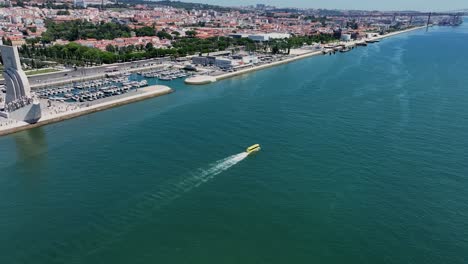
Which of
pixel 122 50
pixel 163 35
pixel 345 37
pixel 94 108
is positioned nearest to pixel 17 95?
pixel 94 108

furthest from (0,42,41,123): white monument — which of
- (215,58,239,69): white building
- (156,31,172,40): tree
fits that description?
(156,31,172,40): tree

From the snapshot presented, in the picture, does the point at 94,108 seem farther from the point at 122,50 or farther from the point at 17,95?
the point at 122,50

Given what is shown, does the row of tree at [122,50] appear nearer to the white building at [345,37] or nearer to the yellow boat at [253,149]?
the white building at [345,37]

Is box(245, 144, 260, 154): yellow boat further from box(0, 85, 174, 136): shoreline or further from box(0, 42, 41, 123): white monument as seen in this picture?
box(0, 42, 41, 123): white monument

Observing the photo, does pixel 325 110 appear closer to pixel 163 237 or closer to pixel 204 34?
pixel 163 237

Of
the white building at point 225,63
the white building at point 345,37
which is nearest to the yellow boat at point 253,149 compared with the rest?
the white building at point 225,63
